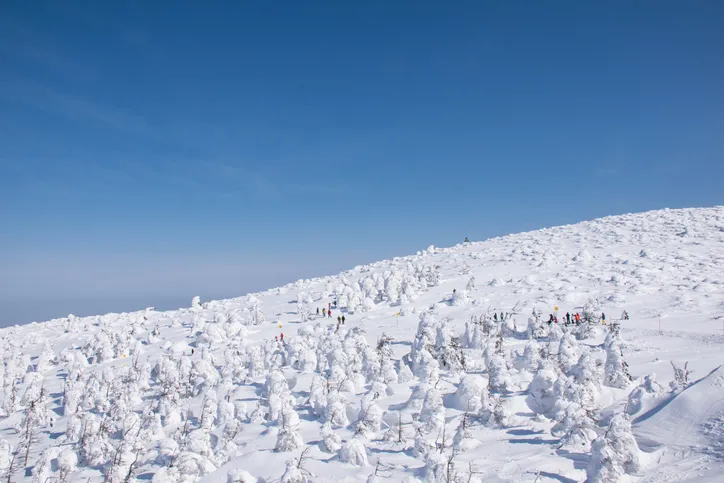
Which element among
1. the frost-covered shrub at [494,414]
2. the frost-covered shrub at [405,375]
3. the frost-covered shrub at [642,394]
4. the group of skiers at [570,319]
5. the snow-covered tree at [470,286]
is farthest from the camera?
the snow-covered tree at [470,286]

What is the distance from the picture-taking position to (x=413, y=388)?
20.8 meters

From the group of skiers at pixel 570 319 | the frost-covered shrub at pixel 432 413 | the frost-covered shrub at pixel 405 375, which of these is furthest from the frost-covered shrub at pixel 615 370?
the frost-covered shrub at pixel 405 375

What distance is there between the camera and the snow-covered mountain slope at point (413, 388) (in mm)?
12211

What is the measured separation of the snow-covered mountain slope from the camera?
12.2 meters

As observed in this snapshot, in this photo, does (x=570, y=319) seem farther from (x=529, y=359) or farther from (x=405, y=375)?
(x=405, y=375)

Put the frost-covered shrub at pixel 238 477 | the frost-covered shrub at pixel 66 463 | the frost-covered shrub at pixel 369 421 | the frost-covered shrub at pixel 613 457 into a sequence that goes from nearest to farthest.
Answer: the frost-covered shrub at pixel 613 457 → the frost-covered shrub at pixel 238 477 → the frost-covered shrub at pixel 369 421 → the frost-covered shrub at pixel 66 463

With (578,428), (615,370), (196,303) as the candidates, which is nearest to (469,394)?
(578,428)

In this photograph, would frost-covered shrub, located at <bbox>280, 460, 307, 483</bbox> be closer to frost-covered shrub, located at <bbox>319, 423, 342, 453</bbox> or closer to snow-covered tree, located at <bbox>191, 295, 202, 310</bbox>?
frost-covered shrub, located at <bbox>319, 423, 342, 453</bbox>

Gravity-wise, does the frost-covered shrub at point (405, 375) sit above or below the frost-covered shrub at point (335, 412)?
above

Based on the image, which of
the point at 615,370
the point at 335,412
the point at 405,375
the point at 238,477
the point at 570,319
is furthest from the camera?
the point at 570,319

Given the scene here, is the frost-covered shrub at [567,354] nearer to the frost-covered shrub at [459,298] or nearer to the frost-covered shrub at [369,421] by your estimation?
the frost-covered shrub at [369,421]

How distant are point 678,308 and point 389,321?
21.9 metres

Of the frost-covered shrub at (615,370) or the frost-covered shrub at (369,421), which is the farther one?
the frost-covered shrub at (615,370)

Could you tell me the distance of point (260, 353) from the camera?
27.8m
